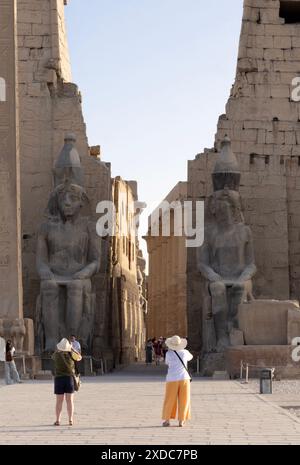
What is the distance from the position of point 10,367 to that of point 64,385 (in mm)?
5499

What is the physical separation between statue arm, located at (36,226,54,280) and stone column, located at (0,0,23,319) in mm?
1538

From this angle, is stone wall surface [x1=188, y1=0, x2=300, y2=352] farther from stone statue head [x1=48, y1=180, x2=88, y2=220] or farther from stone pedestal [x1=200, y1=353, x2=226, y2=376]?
stone pedestal [x1=200, y1=353, x2=226, y2=376]

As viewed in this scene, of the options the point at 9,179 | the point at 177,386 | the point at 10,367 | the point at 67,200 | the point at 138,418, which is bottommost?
the point at 138,418

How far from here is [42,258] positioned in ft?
59.4

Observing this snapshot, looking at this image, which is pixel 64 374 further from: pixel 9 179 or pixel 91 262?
pixel 91 262

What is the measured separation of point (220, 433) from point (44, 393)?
191 inches

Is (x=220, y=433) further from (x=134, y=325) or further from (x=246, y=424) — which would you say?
(x=134, y=325)

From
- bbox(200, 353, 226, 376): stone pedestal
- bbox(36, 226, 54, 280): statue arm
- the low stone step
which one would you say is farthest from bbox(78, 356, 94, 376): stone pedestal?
bbox(200, 353, 226, 376): stone pedestal

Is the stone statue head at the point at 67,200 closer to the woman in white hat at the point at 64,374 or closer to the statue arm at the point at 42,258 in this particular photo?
the statue arm at the point at 42,258

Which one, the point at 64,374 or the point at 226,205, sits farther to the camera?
the point at 226,205

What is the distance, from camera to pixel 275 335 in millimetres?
16203

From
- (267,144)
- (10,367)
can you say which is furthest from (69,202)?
(267,144)

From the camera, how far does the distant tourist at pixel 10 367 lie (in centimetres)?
1453

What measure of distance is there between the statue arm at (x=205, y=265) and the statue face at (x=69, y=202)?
6.80 ft
